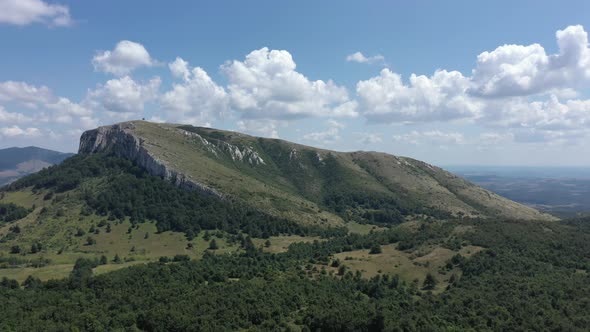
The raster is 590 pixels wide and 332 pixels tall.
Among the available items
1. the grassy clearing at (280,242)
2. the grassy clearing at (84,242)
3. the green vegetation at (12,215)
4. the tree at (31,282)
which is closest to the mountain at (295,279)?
the tree at (31,282)

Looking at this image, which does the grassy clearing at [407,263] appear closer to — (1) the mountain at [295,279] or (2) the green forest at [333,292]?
(1) the mountain at [295,279]

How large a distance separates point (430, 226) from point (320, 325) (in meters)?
101

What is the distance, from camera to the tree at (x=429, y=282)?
112m

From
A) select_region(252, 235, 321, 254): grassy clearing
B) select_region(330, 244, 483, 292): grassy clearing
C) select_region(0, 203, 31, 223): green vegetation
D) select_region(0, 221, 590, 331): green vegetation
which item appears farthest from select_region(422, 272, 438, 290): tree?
select_region(0, 203, 31, 223): green vegetation

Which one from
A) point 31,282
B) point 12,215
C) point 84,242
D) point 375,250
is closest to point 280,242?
point 375,250

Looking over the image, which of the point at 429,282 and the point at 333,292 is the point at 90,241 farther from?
the point at 429,282

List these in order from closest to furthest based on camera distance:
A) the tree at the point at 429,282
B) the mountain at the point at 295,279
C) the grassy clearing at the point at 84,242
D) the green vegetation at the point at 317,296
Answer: the green vegetation at the point at 317,296 < the mountain at the point at 295,279 < the tree at the point at 429,282 < the grassy clearing at the point at 84,242

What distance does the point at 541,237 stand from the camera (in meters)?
138

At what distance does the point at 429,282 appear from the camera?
113m

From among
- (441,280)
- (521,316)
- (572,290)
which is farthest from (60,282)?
(572,290)

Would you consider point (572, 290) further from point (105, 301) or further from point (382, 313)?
point (105, 301)

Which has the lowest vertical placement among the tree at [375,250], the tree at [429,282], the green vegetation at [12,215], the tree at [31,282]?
the tree at [31,282]

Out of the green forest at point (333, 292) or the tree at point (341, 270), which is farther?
the tree at point (341, 270)

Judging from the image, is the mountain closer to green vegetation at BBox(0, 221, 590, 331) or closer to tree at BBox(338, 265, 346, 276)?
green vegetation at BBox(0, 221, 590, 331)
